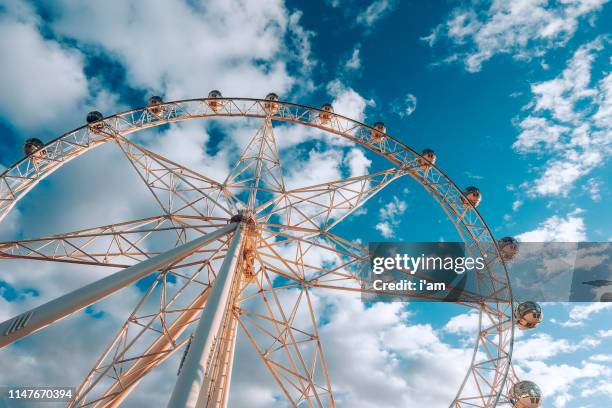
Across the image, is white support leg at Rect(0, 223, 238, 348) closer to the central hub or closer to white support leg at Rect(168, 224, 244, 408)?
white support leg at Rect(168, 224, 244, 408)

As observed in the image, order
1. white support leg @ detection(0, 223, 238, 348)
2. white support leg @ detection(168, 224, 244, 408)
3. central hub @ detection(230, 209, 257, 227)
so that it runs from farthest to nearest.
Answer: central hub @ detection(230, 209, 257, 227)
white support leg @ detection(0, 223, 238, 348)
white support leg @ detection(168, 224, 244, 408)

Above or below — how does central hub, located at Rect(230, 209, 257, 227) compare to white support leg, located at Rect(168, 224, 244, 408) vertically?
above

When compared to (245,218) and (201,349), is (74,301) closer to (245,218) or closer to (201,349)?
(201,349)

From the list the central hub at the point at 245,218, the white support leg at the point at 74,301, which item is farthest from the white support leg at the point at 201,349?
the central hub at the point at 245,218

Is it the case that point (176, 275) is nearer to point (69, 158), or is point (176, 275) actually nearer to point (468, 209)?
point (69, 158)

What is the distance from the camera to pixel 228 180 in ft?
50.2

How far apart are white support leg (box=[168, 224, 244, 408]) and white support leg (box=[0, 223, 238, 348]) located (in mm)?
1768

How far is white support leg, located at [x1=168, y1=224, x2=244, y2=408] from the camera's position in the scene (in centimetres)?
602

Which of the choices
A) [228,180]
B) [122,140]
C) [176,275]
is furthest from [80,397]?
[122,140]

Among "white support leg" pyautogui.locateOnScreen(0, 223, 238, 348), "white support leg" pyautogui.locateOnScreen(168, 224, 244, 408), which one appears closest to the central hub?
"white support leg" pyautogui.locateOnScreen(0, 223, 238, 348)

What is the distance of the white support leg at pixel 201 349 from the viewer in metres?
6.02

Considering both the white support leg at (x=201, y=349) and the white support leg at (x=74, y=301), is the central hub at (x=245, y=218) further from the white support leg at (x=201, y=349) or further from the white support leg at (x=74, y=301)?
the white support leg at (x=201, y=349)

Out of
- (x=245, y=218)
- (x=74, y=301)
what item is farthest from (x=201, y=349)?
(x=245, y=218)

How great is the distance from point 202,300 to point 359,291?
6002 mm
